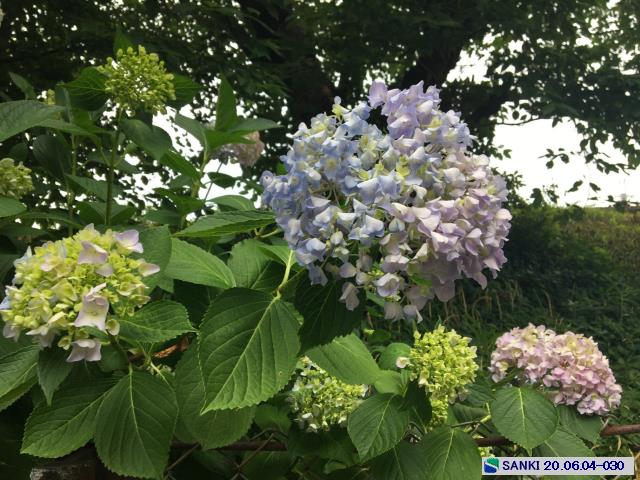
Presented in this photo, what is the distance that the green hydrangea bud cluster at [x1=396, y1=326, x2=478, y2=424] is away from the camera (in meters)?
0.94

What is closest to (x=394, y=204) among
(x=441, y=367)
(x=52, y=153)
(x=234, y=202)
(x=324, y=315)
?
(x=324, y=315)

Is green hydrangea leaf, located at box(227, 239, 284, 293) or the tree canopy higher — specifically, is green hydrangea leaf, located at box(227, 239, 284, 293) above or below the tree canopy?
below

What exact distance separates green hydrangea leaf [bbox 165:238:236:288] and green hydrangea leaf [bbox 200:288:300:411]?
0.09 m

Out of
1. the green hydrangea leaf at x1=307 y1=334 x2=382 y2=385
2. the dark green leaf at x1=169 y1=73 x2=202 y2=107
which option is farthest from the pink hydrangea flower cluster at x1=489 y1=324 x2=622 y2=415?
the dark green leaf at x1=169 y1=73 x2=202 y2=107

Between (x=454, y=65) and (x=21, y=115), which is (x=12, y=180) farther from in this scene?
(x=454, y=65)

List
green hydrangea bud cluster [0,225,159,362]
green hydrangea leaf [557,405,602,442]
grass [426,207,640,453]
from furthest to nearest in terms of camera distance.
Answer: grass [426,207,640,453]
green hydrangea leaf [557,405,602,442]
green hydrangea bud cluster [0,225,159,362]

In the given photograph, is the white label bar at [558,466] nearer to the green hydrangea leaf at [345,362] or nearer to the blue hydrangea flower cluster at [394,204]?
the green hydrangea leaf at [345,362]

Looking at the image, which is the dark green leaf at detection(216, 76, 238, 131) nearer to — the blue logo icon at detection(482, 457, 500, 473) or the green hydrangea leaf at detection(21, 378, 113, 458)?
the green hydrangea leaf at detection(21, 378, 113, 458)

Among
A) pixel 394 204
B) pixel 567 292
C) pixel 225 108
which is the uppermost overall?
pixel 225 108

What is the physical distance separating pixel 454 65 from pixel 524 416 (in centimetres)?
458

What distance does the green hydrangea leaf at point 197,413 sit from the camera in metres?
0.73

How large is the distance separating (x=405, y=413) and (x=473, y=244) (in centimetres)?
30

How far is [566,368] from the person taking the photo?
44.4 inches

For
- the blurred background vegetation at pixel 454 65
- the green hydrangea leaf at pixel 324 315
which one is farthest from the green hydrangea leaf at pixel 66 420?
the blurred background vegetation at pixel 454 65
